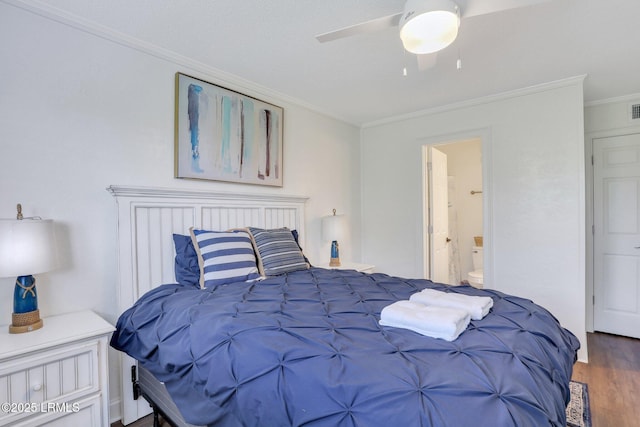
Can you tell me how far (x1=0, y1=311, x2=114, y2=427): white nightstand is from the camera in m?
1.40

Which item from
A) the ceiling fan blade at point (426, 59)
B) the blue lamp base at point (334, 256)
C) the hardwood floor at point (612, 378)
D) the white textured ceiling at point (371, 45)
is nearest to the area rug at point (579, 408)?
the hardwood floor at point (612, 378)

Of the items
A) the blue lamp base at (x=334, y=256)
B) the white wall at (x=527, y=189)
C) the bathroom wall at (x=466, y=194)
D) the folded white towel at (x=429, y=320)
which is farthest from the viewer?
the bathroom wall at (x=466, y=194)

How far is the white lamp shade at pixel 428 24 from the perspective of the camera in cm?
142

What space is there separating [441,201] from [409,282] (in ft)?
7.75

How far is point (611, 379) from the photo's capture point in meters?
2.50

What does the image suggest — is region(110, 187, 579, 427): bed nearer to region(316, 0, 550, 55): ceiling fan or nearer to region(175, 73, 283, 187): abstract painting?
region(175, 73, 283, 187): abstract painting

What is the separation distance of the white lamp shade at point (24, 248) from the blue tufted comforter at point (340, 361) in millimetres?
554

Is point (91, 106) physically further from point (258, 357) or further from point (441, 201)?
point (441, 201)

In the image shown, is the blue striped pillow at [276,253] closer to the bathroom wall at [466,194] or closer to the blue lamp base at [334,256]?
the blue lamp base at [334,256]

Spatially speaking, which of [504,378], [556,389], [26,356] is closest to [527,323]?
[556,389]

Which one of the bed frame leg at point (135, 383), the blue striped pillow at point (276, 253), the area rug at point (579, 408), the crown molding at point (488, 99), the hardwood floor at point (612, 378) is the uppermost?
the crown molding at point (488, 99)

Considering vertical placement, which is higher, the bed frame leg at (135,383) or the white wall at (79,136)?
the white wall at (79,136)

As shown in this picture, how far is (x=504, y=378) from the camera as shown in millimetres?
927

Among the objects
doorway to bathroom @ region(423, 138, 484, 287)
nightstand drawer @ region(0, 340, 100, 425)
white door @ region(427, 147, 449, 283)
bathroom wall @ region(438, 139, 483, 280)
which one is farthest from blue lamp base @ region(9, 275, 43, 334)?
bathroom wall @ region(438, 139, 483, 280)
